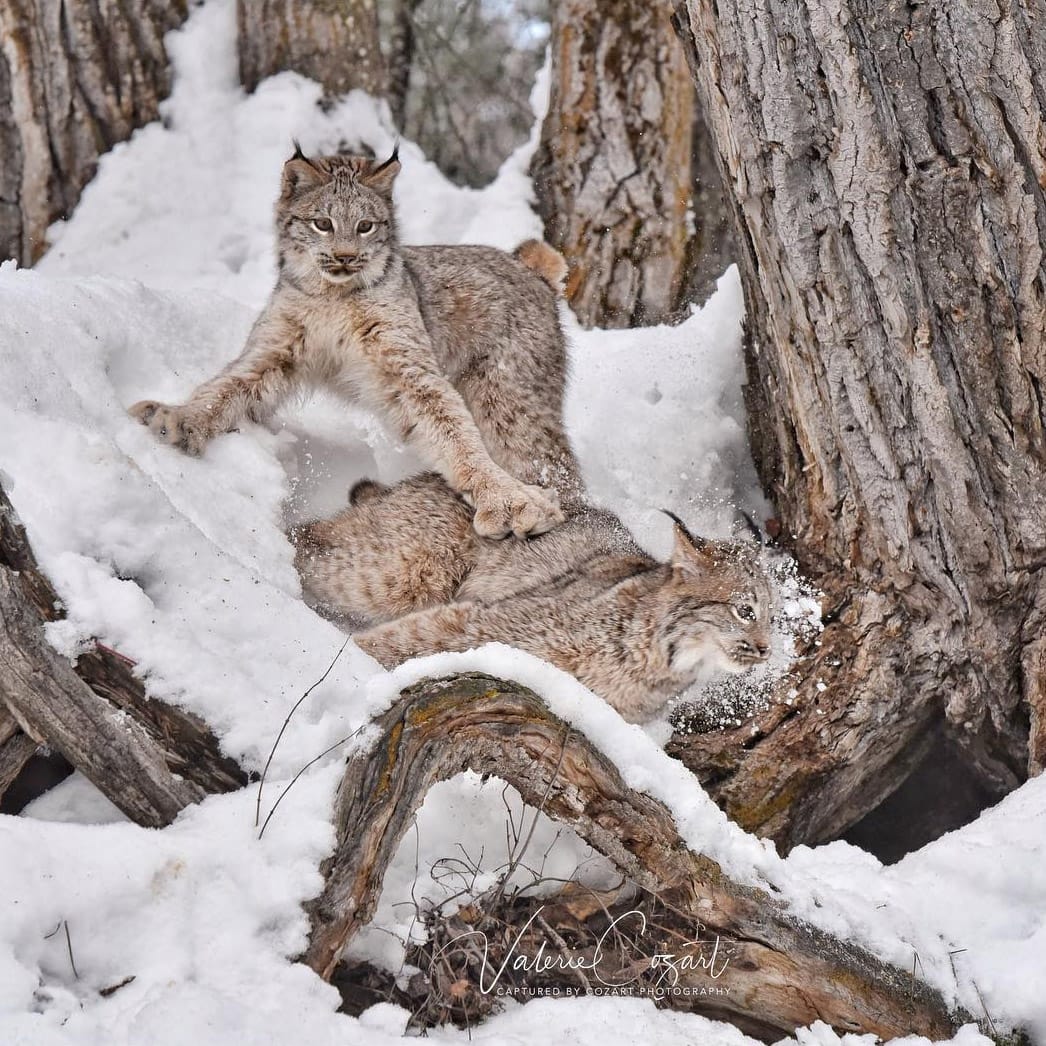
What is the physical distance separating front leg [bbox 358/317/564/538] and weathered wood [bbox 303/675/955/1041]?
1665 millimetres

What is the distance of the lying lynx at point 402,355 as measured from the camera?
179 inches

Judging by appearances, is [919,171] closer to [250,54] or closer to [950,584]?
[950,584]

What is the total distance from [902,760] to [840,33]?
7.61 feet

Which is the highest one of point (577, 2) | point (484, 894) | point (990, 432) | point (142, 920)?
point (577, 2)

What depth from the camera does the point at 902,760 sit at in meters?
4.14

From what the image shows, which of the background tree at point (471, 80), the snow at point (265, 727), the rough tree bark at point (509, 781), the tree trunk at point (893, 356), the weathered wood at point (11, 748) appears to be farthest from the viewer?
the background tree at point (471, 80)

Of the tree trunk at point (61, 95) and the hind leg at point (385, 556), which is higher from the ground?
the tree trunk at point (61, 95)

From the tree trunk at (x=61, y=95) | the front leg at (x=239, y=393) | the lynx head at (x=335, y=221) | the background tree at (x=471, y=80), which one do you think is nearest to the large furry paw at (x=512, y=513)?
the front leg at (x=239, y=393)

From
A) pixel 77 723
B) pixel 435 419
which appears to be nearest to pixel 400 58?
pixel 435 419

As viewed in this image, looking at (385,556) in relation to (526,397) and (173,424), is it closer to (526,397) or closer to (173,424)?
(173,424)

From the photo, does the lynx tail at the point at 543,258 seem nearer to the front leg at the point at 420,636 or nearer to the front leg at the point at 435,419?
the front leg at the point at 435,419

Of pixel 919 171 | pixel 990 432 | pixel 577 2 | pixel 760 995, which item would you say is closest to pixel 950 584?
pixel 990 432

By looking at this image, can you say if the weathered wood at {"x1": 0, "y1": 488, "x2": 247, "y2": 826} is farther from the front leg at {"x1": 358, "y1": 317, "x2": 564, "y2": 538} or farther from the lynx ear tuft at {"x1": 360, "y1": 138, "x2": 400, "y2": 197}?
the lynx ear tuft at {"x1": 360, "y1": 138, "x2": 400, "y2": 197}

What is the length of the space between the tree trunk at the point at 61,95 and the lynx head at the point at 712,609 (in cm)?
339
